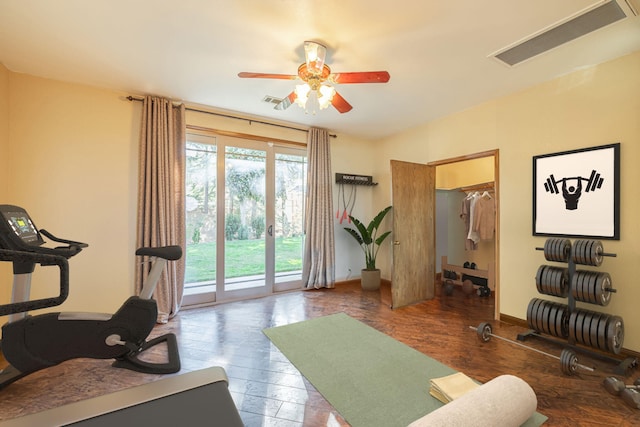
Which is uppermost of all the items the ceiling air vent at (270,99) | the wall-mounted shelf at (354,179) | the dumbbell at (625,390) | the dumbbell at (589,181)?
the ceiling air vent at (270,99)

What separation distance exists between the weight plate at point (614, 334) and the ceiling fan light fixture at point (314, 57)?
3.15 meters

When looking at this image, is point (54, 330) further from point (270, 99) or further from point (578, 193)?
point (578, 193)

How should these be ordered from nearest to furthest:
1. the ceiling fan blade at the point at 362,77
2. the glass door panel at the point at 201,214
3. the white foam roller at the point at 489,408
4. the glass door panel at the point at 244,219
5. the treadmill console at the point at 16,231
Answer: the white foam roller at the point at 489,408 → the treadmill console at the point at 16,231 → the ceiling fan blade at the point at 362,77 → the glass door panel at the point at 201,214 → the glass door panel at the point at 244,219

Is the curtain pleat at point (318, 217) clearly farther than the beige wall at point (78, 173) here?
Yes

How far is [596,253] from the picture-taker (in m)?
2.40

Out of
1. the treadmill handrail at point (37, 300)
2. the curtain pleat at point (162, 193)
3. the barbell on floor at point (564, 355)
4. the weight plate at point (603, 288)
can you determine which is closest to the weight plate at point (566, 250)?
the weight plate at point (603, 288)

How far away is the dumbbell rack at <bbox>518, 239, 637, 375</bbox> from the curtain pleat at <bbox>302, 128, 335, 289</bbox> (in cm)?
280

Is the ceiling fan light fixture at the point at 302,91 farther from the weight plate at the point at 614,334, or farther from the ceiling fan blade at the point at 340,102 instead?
the weight plate at the point at 614,334

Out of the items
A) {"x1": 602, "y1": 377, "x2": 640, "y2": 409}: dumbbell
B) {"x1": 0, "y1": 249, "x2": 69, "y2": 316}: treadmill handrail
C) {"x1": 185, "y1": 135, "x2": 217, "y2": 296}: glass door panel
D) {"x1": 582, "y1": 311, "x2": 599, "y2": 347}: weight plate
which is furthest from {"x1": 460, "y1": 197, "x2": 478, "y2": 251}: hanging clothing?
{"x1": 0, "y1": 249, "x2": 69, "y2": 316}: treadmill handrail

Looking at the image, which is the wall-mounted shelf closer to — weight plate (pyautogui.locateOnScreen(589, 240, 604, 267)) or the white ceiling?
the white ceiling

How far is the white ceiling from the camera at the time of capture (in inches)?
77.5

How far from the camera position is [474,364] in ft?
7.91

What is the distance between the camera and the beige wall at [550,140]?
8.18ft

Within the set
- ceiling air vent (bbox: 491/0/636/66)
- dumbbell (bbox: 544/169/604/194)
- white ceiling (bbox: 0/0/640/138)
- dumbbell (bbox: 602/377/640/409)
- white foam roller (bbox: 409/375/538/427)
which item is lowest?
dumbbell (bbox: 602/377/640/409)
